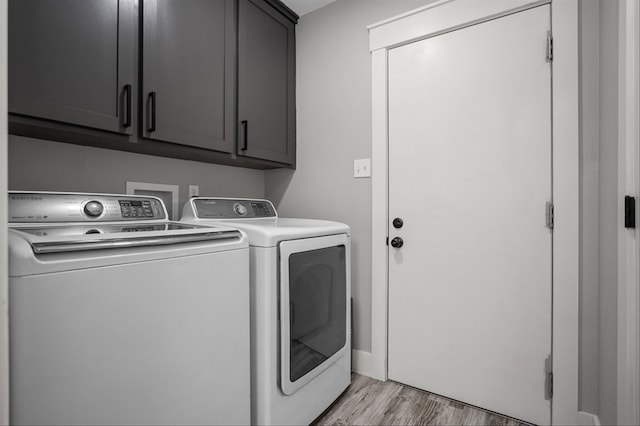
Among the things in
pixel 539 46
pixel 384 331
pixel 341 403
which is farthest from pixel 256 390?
pixel 539 46

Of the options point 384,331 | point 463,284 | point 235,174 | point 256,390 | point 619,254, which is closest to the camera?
point 619,254

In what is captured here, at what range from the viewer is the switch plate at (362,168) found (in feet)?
6.38

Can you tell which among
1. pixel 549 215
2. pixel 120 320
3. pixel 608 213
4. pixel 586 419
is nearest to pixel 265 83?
pixel 120 320

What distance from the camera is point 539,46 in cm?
147

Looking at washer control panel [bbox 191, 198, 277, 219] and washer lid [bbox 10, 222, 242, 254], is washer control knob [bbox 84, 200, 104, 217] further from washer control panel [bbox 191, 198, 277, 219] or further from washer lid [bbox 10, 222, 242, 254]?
washer control panel [bbox 191, 198, 277, 219]

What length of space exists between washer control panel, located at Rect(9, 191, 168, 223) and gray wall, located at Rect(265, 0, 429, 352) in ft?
3.34

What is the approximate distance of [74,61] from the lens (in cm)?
115

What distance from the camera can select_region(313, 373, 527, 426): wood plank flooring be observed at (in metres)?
1.54

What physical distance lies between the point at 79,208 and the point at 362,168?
1426 millimetres

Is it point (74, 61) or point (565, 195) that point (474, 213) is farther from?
point (74, 61)

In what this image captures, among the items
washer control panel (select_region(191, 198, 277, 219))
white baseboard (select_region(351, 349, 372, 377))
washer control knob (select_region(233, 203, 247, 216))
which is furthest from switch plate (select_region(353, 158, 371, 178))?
white baseboard (select_region(351, 349, 372, 377))

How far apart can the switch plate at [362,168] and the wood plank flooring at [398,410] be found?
4.10 ft

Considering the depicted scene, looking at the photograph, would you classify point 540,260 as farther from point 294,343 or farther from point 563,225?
point 294,343

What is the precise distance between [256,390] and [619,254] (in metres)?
1.41
